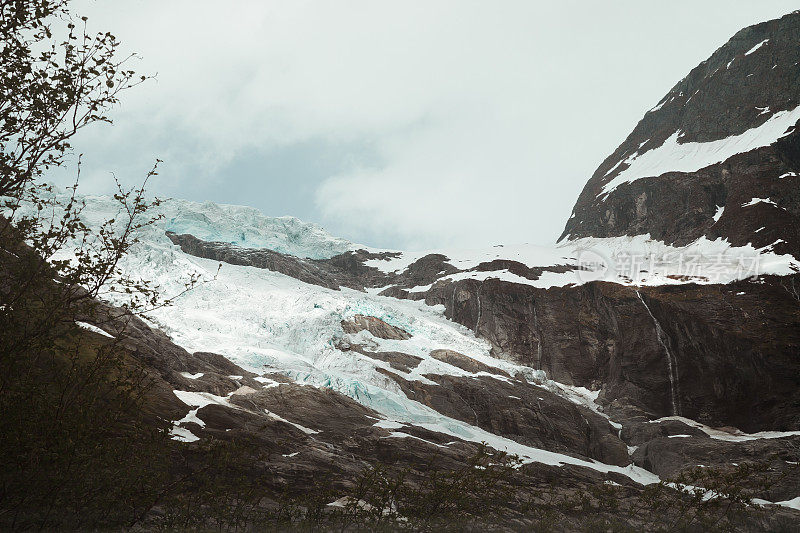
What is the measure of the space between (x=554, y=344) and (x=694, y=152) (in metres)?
69.4

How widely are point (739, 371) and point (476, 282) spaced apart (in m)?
53.4

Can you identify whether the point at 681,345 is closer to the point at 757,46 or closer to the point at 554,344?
the point at 554,344

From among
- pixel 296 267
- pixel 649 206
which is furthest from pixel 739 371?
pixel 296 267

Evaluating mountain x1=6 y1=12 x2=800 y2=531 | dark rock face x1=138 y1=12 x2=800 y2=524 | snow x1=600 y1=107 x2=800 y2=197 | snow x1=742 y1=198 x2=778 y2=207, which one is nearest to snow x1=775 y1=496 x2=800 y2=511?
mountain x1=6 y1=12 x2=800 y2=531

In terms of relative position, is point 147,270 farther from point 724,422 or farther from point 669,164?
point 669,164

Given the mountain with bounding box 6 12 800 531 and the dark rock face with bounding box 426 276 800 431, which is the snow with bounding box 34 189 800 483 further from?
the dark rock face with bounding box 426 276 800 431

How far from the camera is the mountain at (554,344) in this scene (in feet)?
144

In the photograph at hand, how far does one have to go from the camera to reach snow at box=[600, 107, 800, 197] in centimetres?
10941

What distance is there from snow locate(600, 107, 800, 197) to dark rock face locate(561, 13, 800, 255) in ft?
7.02


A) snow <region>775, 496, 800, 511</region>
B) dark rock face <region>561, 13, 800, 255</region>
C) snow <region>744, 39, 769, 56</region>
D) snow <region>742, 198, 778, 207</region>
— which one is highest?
snow <region>744, 39, 769, 56</region>

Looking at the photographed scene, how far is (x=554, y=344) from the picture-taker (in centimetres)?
9775

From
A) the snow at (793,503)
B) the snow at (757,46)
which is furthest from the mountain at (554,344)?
the snow at (757,46)

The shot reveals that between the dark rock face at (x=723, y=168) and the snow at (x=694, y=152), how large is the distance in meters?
2.14

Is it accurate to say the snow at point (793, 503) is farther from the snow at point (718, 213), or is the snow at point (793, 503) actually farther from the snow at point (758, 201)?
the snow at point (718, 213)
